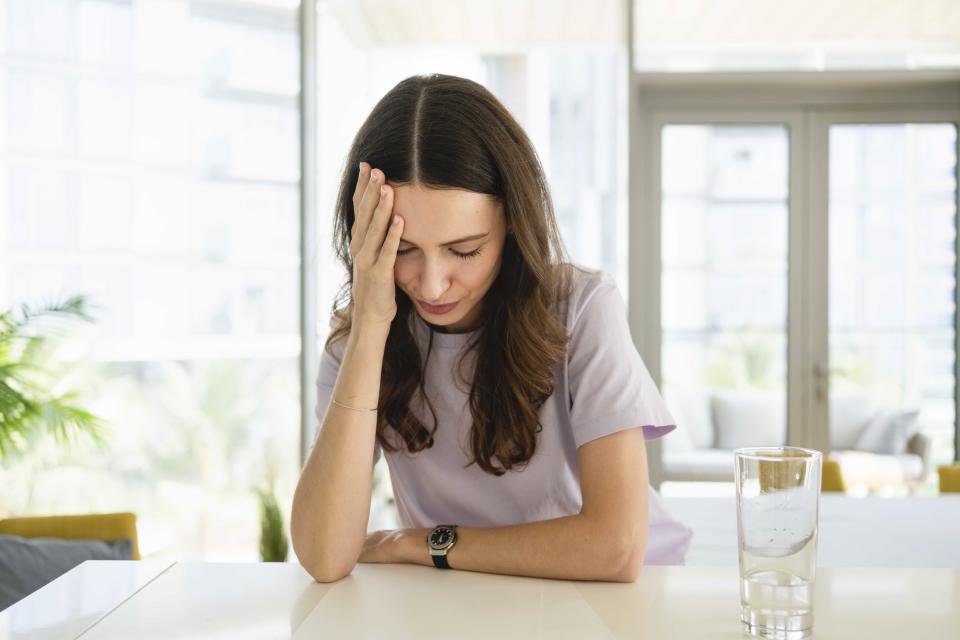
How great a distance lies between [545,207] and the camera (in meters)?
1.35

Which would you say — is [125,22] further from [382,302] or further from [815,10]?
[815,10]

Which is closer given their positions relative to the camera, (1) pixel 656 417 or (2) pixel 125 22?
(1) pixel 656 417

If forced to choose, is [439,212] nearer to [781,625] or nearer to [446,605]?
[446,605]

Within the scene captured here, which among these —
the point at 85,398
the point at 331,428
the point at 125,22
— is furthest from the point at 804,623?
the point at 125,22

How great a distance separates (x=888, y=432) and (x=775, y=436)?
49cm

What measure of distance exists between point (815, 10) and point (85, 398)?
3.20m

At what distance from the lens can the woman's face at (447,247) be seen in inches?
48.4

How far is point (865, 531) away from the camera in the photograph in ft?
7.00

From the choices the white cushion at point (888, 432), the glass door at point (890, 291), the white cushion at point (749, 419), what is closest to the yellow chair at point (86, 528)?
the white cushion at point (749, 419)

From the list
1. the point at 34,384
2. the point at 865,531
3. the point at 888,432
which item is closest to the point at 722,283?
the point at 888,432

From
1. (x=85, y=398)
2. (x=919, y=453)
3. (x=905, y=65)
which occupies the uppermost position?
(x=905, y=65)

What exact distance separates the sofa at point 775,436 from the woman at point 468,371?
2.94m

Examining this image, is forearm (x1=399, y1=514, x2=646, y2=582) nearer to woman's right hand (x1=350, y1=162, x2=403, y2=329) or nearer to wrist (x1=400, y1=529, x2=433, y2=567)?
wrist (x1=400, y1=529, x2=433, y2=567)

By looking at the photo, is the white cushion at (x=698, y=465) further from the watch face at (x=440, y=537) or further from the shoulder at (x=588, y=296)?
the watch face at (x=440, y=537)
